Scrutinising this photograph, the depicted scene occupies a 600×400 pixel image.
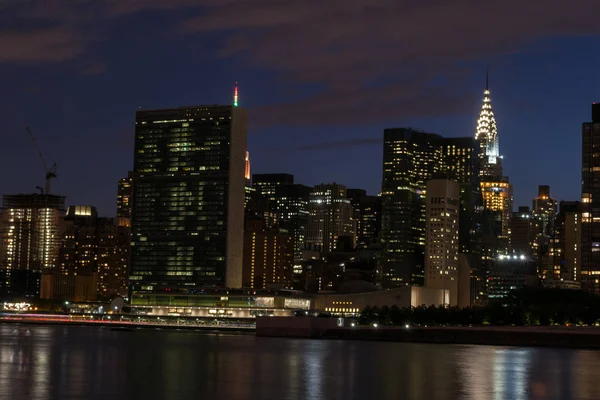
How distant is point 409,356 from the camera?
123 metres

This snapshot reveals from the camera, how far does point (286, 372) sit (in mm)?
94562

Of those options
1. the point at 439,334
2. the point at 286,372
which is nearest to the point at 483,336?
the point at 439,334

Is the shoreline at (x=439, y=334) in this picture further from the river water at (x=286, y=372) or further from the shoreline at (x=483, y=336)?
the river water at (x=286, y=372)

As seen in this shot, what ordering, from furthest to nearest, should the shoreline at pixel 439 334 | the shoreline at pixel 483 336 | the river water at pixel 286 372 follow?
the shoreline at pixel 439 334, the shoreline at pixel 483 336, the river water at pixel 286 372

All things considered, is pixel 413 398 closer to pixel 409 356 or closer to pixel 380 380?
pixel 380 380

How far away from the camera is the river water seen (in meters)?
77.5

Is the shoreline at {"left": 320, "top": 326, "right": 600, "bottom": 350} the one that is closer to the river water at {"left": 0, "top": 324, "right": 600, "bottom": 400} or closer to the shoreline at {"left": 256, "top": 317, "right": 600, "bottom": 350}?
the shoreline at {"left": 256, "top": 317, "right": 600, "bottom": 350}

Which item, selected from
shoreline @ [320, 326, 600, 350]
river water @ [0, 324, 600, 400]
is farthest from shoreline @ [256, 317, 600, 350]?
river water @ [0, 324, 600, 400]

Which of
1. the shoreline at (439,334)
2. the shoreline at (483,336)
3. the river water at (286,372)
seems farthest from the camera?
the shoreline at (439,334)

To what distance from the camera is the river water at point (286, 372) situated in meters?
77.5

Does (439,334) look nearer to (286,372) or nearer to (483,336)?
(483,336)

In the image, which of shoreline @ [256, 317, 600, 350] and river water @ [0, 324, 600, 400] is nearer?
river water @ [0, 324, 600, 400]

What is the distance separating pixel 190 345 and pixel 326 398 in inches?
2771

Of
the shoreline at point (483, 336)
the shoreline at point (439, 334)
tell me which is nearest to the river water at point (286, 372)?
the shoreline at point (483, 336)
